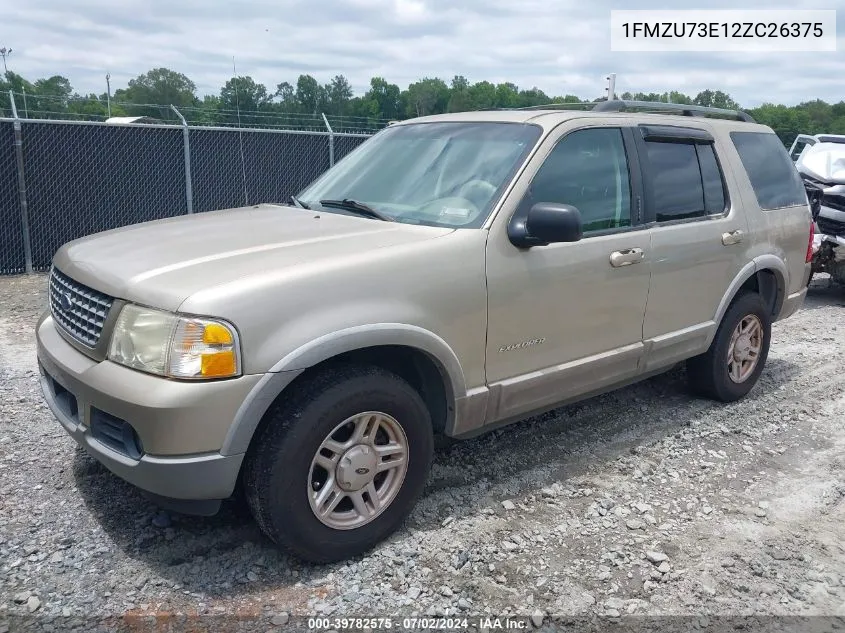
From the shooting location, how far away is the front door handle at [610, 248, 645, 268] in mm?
4016

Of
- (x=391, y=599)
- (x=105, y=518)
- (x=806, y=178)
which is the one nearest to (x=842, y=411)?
(x=391, y=599)

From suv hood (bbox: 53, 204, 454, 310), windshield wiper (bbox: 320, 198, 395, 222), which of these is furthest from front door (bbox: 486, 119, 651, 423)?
windshield wiper (bbox: 320, 198, 395, 222)

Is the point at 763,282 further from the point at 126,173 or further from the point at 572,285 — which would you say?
the point at 126,173

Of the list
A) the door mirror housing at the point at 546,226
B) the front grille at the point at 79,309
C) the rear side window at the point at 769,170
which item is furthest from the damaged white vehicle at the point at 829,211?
the front grille at the point at 79,309

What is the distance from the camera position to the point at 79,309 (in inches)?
125

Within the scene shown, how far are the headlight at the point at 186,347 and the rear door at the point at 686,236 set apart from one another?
2.62m

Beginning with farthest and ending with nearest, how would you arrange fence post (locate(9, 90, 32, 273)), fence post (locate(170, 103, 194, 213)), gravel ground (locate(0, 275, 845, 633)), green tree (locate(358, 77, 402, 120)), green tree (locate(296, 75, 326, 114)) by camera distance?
green tree (locate(358, 77, 402, 120)) < green tree (locate(296, 75, 326, 114)) < fence post (locate(170, 103, 194, 213)) < fence post (locate(9, 90, 32, 273)) < gravel ground (locate(0, 275, 845, 633))

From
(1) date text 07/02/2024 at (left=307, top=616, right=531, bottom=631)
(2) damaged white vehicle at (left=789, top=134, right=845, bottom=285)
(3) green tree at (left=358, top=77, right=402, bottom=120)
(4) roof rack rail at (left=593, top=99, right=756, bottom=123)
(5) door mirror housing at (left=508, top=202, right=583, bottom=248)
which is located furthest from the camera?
(3) green tree at (left=358, top=77, right=402, bottom=120)

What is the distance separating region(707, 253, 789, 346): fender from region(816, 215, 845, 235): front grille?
4.82 metres

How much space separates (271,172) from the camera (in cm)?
1196

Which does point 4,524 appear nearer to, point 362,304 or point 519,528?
point 362,304

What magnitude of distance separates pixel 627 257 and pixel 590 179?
0.48m

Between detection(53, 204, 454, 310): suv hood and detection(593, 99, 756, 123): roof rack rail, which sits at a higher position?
detection(593, 99, 756, 123): roof rack rail

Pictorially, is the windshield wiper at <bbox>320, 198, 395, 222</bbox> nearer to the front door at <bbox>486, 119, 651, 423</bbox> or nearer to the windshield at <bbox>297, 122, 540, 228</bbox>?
the windshield at <bbox>297, 122, 540, 228</bbox>
